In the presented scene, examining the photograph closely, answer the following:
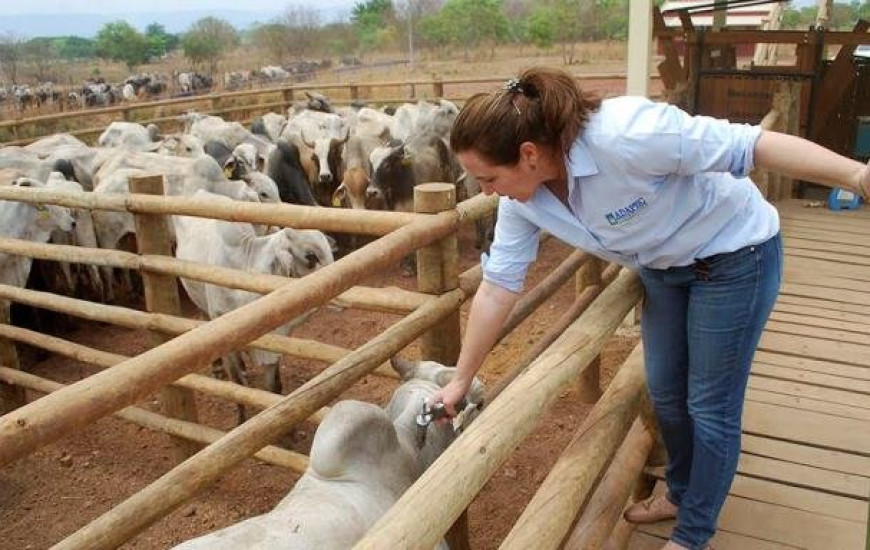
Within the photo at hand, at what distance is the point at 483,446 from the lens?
140 cm

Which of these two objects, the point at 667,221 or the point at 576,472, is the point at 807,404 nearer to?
the point at 667,221

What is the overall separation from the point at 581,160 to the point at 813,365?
2414 millimetres

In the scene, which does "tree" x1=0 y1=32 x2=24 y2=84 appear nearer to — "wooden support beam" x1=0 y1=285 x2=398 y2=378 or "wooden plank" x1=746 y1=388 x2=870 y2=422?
"wooden support beam" x1=0 y1=285 x2=398 y2=378

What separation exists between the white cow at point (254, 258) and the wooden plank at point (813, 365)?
2.59 meters

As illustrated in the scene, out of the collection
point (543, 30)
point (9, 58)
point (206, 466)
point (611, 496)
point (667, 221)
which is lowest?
point (611, 496)

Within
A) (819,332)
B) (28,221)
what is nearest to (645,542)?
(819,332)

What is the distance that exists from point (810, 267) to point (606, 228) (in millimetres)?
3494

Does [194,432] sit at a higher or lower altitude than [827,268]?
lower

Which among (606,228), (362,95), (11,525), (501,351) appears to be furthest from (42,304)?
(362,95)

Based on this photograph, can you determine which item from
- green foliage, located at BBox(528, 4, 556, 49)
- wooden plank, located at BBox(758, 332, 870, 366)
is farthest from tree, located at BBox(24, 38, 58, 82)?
wooden plank, located at BBox(758, 332, 870, 366)

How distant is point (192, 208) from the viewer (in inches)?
128

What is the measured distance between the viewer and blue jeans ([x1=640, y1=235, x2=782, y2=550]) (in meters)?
1.97

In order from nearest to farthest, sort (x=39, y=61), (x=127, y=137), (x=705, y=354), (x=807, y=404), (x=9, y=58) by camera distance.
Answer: (x=705, y=354) < (x=807, y=404) < (x=127, y=137) < (x=9, y=58) < (x=39, y=61)

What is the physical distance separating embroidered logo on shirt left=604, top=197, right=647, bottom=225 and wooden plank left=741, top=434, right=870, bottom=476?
5.11 ft
